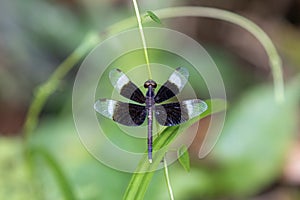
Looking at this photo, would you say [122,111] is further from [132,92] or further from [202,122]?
[202,122]

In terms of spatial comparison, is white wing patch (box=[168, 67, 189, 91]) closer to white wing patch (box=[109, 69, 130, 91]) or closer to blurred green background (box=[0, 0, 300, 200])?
white wing patch (box=[109, 69, 130, 91])

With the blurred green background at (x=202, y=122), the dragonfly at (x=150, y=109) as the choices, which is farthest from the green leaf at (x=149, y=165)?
the blurred green background at (x=202, y=122)

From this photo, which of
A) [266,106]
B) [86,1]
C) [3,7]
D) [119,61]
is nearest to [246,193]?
[266,106]

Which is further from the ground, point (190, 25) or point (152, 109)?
point (190, 25)

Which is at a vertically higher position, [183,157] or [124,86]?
[124,86]

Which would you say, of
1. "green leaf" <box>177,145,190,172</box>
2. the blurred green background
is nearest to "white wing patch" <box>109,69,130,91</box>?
"green leaf" <box>177,145,190,172</box>

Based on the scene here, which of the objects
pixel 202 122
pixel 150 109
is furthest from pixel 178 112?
pixel 202 122

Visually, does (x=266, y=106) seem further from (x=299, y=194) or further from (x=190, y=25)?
(x=190, y=25)
